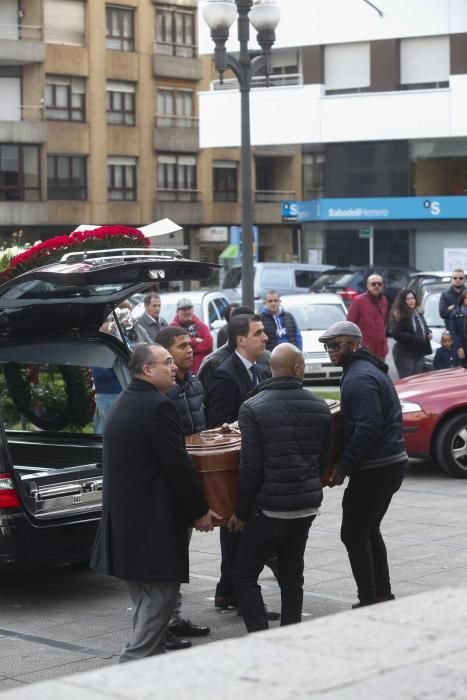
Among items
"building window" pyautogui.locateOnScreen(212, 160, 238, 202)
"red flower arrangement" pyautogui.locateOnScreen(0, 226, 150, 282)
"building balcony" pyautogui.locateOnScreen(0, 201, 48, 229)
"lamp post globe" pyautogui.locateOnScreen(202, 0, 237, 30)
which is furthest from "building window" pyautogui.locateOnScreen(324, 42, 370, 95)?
"red flower arrangement" pyautogui.locateOnScreen(0, 226, 150, 282)

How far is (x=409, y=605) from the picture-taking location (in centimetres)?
489

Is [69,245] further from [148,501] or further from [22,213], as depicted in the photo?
[22,213]

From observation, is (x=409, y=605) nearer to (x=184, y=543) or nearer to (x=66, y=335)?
(x=184, y=543)

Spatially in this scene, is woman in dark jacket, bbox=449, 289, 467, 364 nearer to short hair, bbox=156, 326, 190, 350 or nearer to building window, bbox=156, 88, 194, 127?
short hair, bbox=156, 326, 190, 350

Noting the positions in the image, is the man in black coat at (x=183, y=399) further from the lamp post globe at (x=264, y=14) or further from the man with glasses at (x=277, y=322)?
the lamp post globe at (x=264, y=14)

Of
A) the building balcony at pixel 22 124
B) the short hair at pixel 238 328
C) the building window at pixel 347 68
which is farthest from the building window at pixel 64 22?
the short hair at pixel 238 328

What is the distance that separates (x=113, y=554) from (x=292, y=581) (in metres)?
1.14

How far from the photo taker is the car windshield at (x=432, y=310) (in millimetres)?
23859

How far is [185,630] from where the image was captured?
803cm

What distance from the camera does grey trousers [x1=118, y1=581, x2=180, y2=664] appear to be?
6.71 m

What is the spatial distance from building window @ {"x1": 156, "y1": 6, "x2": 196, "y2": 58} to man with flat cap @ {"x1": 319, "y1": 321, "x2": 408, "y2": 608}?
56.0 meters

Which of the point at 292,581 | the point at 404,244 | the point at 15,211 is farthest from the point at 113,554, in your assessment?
the point at 15,211

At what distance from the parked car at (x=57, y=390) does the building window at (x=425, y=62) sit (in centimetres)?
3144

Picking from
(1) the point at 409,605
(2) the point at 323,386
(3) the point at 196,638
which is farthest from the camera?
(2) the point at 323,386
